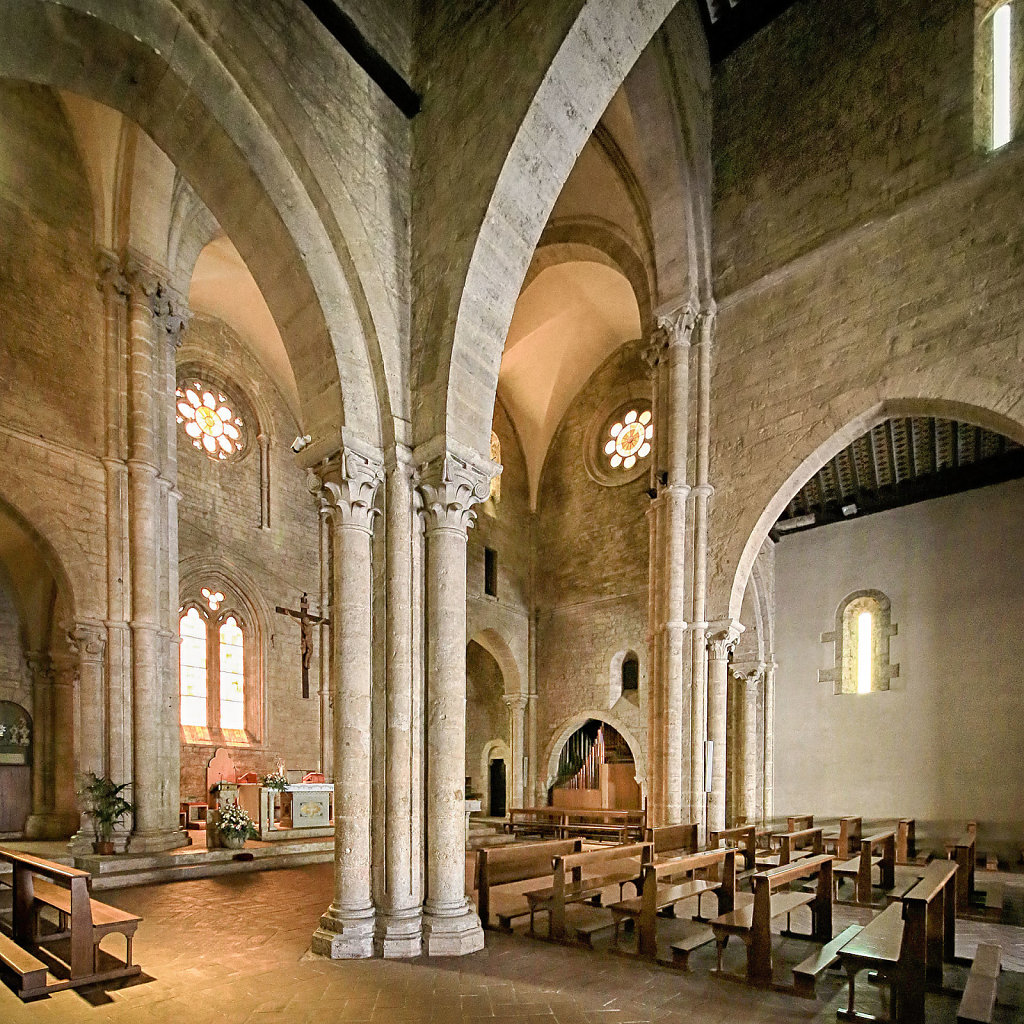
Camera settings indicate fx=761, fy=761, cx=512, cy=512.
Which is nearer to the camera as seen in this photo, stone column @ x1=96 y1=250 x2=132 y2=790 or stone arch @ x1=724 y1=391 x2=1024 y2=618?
stone arch @ x1=724 y1=391 x2=1024 y2=618

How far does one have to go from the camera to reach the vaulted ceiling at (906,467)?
43.2 feet

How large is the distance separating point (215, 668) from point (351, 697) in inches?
493

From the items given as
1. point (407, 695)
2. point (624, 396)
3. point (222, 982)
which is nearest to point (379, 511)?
point (407, 695)

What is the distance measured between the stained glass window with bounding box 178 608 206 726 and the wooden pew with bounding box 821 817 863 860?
12937 mm

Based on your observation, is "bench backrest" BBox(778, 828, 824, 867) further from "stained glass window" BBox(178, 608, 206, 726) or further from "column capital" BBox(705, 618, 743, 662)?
"stained glass window" BBox(178, 608, 206, 726)

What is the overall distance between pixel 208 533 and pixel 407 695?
41.2 ft

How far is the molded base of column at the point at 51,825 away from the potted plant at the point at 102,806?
326 cm

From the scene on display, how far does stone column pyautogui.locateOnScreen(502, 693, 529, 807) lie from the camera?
68.2 ft

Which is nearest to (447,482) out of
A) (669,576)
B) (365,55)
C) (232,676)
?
(365,55)

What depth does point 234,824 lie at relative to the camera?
11.4 metres

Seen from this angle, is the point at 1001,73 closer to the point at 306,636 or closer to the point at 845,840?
the point at 845,840

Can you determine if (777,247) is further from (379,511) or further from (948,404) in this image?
(379,511)

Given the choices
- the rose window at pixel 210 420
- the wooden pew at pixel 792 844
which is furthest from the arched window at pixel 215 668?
the wooden pew at pixel 792 844

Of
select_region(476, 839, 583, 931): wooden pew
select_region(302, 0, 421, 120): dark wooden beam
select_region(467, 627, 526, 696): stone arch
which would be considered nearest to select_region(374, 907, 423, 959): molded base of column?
select_region(476, 839, 583, 931): wooden pew
